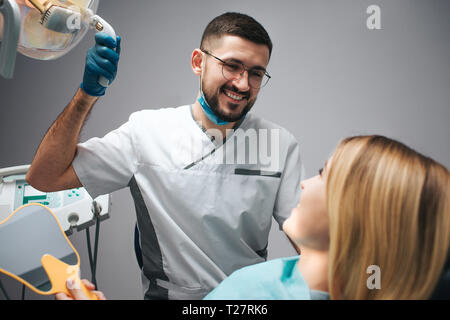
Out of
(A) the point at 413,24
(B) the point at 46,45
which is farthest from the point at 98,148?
(A) the point at 413,24

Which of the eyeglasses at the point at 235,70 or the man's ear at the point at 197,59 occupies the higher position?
the man's ear at the point at 197,59

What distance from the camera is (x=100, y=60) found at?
3.04ft

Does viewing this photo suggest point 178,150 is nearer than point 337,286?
No

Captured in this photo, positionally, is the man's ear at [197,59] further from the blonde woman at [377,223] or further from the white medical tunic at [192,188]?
the blonde woman at [377,223]

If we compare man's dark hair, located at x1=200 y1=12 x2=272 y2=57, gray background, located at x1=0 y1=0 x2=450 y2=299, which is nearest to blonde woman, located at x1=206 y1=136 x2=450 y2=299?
man's dark hair, located at x1=200 y1=12 x2=272 y2=57

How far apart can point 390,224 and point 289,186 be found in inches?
21.6

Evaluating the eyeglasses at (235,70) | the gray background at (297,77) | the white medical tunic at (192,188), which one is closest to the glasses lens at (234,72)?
the eyeglasses at (235,70)

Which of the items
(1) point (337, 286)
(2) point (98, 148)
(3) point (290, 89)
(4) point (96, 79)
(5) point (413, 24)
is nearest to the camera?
(1) point (337, 286)

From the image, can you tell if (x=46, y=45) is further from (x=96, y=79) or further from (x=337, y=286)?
(x=337, y=286)

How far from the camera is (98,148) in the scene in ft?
3.71

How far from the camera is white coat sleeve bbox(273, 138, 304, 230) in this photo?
120 centimetres

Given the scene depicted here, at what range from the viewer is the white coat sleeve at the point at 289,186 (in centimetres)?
120

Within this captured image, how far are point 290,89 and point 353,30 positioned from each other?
446mm

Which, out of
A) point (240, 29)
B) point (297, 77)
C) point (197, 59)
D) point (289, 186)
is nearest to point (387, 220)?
point (289, 186)
